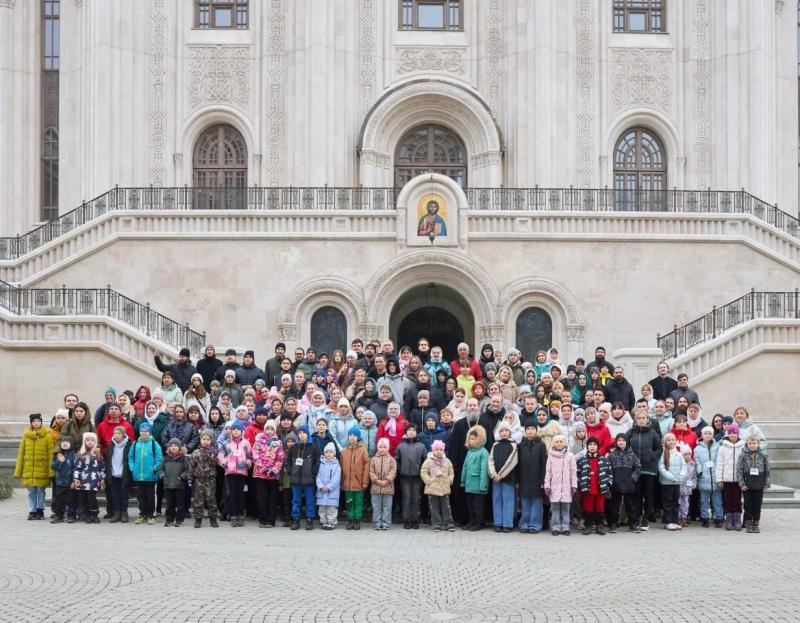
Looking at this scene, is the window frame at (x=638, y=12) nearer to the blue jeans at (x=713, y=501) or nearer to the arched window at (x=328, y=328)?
the arched window at (x=328, y=328)

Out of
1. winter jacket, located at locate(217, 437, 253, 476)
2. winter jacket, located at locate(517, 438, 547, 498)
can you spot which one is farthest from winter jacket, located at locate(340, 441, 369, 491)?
winter jacket, located at locate(517, 438, 547, 498)

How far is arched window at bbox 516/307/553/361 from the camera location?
29.3 meters

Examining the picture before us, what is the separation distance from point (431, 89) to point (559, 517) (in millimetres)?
19893

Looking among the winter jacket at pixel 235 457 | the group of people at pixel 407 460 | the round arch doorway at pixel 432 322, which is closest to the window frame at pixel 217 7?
the round arch doorway at pixel 432 322

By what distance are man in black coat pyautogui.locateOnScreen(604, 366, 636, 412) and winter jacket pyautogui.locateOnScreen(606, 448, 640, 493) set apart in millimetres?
2370

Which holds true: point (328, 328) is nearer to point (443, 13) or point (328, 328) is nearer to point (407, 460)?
point (443, 13)

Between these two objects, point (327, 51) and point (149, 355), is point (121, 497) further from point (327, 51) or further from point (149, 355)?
point (327, 51)

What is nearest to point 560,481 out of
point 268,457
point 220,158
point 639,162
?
point 268,457

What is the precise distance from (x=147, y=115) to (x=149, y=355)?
1253cm

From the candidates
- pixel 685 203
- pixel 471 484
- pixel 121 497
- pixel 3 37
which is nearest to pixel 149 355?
pixel 121 497

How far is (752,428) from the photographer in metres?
17.8

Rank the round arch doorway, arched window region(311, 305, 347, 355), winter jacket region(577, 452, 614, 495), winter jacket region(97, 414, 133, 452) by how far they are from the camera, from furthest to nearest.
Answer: the round arch doorway, arched window region(311, 305, 347, 355), winter jacket region(97, 414, 133, 452), winter jacket region(577, 452, 614, 495)

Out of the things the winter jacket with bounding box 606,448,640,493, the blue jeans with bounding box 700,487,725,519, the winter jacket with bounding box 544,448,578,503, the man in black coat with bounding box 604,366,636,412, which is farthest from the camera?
the man in black coat with bounding box 604,366,636,412

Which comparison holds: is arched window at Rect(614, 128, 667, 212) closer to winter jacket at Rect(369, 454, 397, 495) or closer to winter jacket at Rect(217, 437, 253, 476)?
winter jacket at Rect(369, 454, 397, 495)
